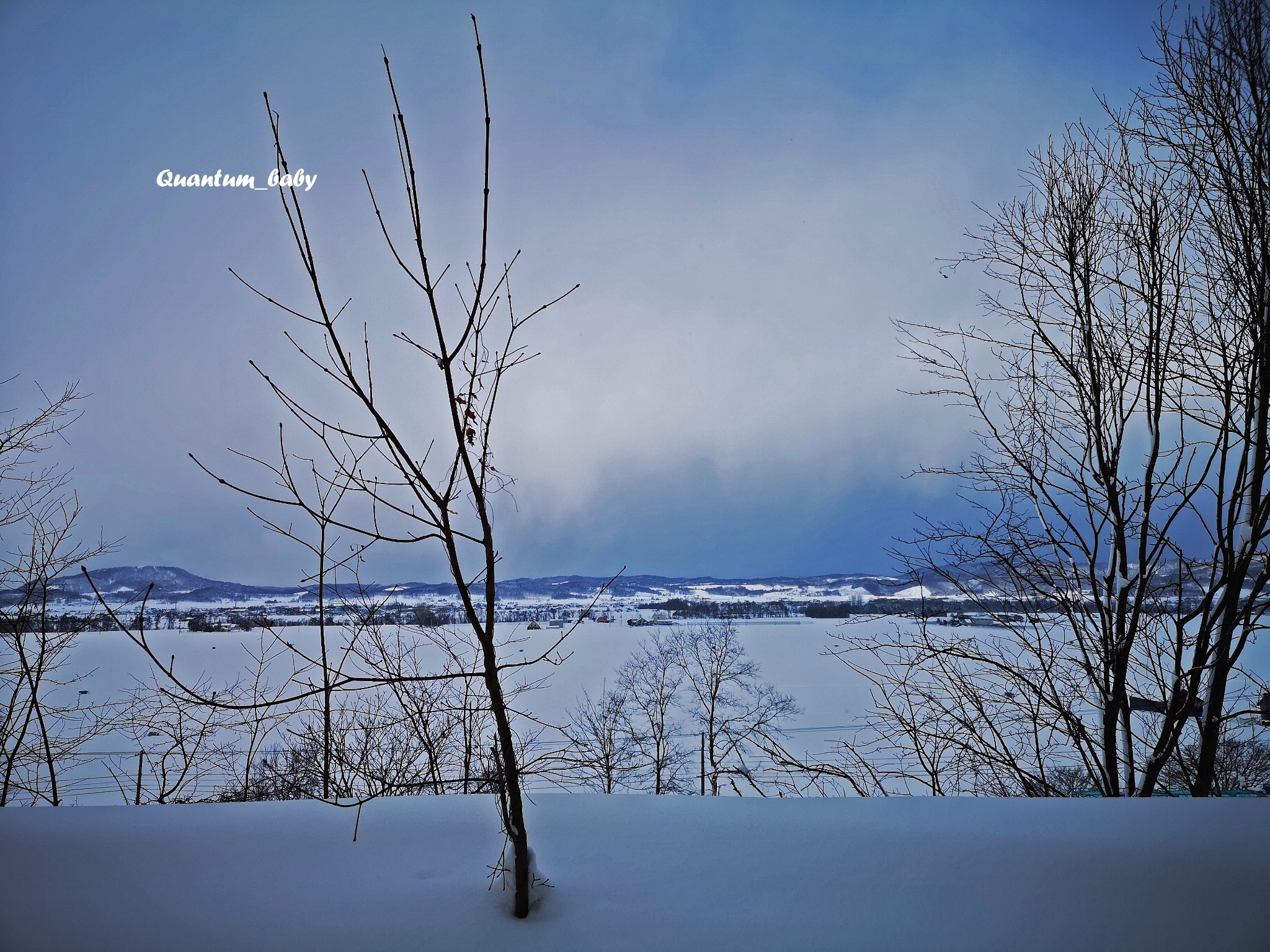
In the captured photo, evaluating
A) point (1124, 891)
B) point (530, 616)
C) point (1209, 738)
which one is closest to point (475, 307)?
point (1124, 891)

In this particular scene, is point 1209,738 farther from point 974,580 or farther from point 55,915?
point 55,915

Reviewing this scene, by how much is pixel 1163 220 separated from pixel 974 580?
1.95 m

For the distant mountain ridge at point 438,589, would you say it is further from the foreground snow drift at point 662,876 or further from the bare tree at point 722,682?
the bare tree at point 722,682

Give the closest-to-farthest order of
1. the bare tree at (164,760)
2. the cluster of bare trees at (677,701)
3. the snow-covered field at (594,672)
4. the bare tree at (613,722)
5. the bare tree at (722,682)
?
1. the bare tree at (164,760)
2. the snow-covered field at (594,672)
3. the bare tree at (613,722)
4. the cluster of bare trees at (677,701)
5. the bare tree at (722,682)

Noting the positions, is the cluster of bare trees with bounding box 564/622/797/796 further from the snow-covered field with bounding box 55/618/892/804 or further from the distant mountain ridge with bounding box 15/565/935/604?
the distant mountain ridge with bounding box 15/565/935/604

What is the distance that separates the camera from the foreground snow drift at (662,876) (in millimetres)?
1105

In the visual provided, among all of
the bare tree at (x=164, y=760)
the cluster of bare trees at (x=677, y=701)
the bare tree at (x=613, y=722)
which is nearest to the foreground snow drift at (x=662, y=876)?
the bare tree at (x=164, y=760)

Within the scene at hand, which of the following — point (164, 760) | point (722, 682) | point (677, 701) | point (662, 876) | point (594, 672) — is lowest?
point (677, 701)

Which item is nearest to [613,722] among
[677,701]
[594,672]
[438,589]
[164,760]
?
[594,672]

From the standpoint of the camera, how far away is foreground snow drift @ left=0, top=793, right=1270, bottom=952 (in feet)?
3.63

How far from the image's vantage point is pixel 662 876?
1313 millimetres

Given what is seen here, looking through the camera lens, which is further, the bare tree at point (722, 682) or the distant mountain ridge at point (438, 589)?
the bare tree at point (722, 682)

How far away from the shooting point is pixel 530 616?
312 centimetres

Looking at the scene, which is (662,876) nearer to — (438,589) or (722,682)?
(438,589)
